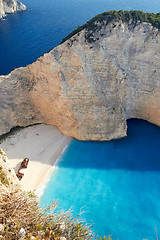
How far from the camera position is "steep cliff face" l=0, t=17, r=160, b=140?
68.0 ft

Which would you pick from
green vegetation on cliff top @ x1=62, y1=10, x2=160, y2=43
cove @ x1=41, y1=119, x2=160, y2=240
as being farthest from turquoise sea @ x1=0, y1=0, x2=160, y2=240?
green vegetation on cliff top @ x1=62, y1=10, x2=160, y2=43

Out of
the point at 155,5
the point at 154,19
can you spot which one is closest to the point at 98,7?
the point at 155,5

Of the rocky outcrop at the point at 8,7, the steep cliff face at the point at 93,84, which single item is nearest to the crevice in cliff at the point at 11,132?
the steep cliff face at the point at 93,84

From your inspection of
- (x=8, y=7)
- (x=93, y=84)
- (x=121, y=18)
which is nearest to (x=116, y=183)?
(x=93, y=84)

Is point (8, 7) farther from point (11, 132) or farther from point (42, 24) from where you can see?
point (11, 132)

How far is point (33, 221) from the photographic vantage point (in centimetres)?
895

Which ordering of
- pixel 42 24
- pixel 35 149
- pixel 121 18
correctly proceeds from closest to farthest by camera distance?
1. pixel 121 18
2. pixel 35 149
3. pixel 42 24

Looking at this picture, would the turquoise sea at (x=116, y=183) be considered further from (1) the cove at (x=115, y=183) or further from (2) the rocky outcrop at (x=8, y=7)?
(2) the rocky outcrop at (x=8, y=7)

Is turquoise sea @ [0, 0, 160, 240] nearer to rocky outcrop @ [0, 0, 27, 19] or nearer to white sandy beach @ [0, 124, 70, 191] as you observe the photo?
white sandy beach @ [0, 124, 70, 191]

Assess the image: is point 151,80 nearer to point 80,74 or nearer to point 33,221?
point 80,74

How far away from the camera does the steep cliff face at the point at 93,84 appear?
20.7m

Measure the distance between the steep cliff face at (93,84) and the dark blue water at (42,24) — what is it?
12541mm

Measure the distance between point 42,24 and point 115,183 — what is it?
5175 cm

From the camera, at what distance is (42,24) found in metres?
54.2
